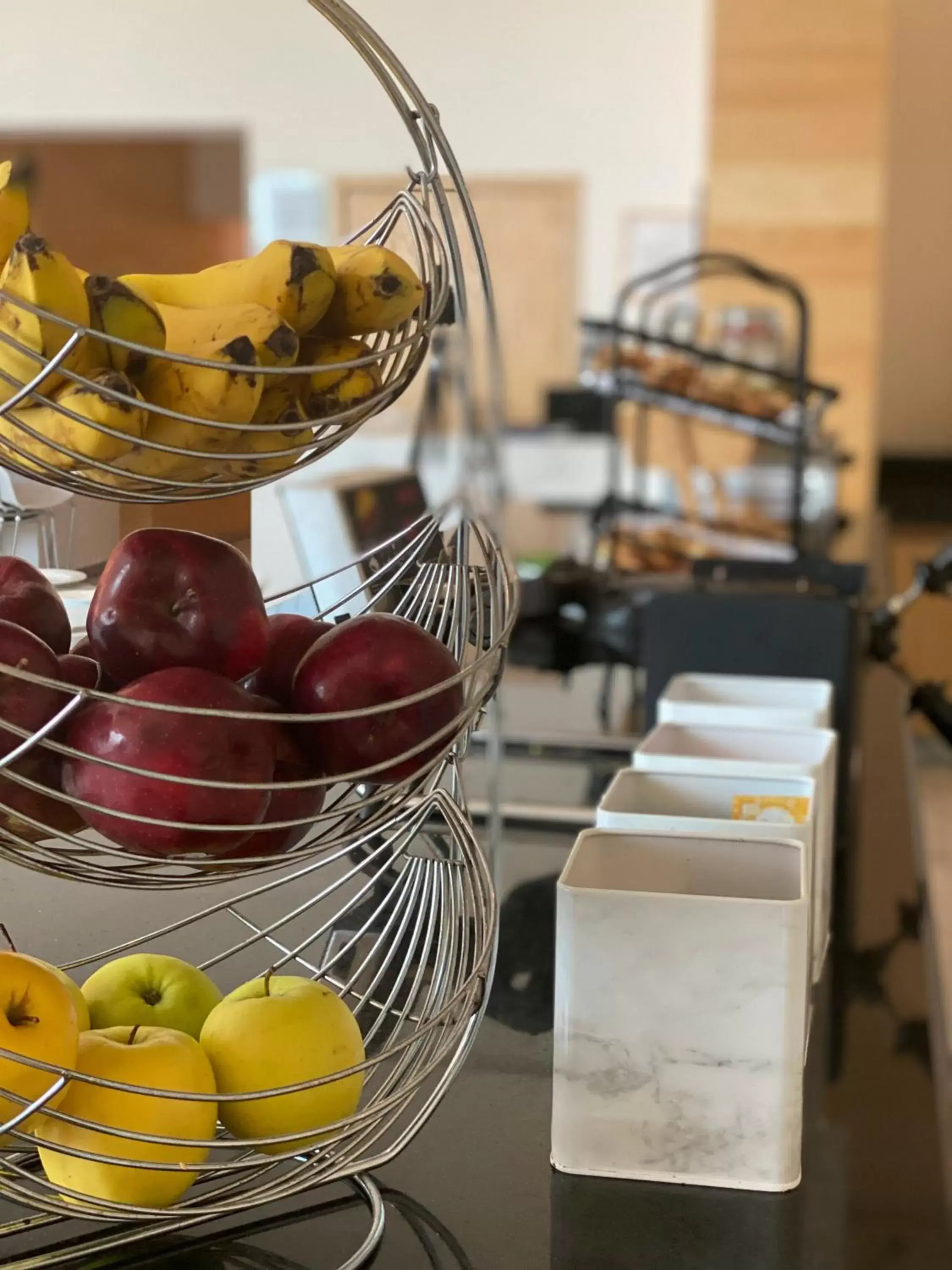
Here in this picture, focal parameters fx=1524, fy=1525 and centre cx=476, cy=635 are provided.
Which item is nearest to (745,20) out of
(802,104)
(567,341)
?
(802,104)

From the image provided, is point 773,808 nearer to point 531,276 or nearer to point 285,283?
point 285,283

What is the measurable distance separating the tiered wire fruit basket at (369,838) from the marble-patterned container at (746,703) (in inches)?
10.9

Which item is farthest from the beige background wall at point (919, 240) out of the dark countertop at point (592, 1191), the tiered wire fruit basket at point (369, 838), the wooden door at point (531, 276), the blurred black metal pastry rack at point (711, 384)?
the tiered wire fruit basket at point (369, 838)

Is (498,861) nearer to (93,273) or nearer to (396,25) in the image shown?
(93,273)

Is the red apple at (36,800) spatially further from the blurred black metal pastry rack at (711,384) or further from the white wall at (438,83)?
the white wall at (438,83)

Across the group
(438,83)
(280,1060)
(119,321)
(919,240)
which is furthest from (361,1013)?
(438,83)

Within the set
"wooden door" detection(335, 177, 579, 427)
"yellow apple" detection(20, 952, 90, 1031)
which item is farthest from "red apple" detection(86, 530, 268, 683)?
"wooden door" detection(335, 177, 579, 427)

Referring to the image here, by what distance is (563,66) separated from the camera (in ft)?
17.5

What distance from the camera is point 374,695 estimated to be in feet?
1.81

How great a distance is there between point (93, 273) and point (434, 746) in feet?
0.67

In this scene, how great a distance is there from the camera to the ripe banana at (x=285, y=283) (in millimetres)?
531

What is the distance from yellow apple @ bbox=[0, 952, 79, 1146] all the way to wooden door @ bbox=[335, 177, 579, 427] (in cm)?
487

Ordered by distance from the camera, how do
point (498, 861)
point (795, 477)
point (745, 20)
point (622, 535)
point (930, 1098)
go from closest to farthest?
1. point (930, 1098)
2. point (498, 861)
3. point (795, 477)
4. point (622, 535)
5. point (745, 20)

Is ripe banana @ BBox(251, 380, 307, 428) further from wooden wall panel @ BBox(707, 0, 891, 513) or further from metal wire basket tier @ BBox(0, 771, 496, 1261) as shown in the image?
wooden wall panel @ BBox(707, 0, 891, 513)
